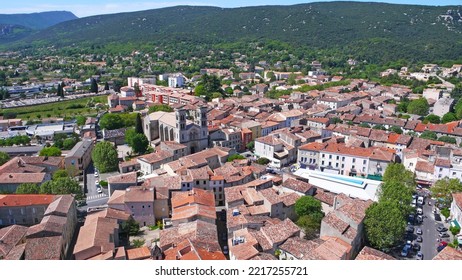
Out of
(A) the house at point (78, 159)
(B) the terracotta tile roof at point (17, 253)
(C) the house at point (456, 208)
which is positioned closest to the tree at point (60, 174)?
(A) the house at point (78, 159)

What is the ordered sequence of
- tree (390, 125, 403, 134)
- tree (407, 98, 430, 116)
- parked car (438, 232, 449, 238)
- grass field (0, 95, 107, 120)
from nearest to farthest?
1. parked car (438, 232, 449, 238)
2. tree (390, 125, 403, 134)
3. tree (407, 98, 430, 116)
4. grass field (0, 95, 107, 120)

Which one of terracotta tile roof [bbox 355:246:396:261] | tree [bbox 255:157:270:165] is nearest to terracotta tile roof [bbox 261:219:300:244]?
terracotta tile roof [bbox 355:246:396:261]

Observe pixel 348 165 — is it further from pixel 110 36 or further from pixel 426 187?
pixel 110 36

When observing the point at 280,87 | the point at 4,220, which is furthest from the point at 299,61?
the point at 4,220

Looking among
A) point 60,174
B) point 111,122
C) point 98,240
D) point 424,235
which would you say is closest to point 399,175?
point 424,235

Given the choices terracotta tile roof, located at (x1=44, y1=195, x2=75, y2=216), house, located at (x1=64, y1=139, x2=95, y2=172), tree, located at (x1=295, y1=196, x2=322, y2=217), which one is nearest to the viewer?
terracotta tile roof, located at (x1=44, y1=195, x2=75, y2=216)

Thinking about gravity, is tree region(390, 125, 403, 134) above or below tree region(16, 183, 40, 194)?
below

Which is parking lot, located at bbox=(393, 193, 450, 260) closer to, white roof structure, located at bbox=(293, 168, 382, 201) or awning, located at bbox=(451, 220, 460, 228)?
awning, located at bbox=(451, 220, 460, 228)
